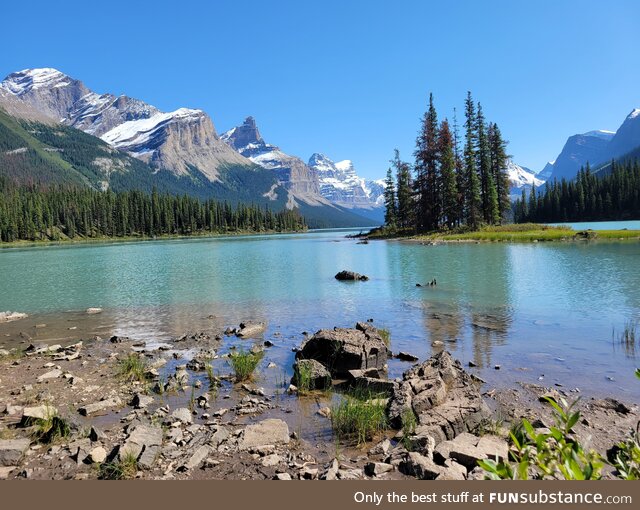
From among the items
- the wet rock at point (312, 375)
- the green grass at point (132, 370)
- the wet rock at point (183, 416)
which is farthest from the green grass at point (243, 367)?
the green grass at point (132, 370)

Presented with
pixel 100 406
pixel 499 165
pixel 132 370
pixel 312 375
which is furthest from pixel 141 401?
pixel 499 165

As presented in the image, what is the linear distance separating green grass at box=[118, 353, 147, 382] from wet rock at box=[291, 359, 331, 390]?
5.45 meters

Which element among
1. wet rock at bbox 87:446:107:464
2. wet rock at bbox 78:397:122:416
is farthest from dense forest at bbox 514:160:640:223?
wet rock at bbox 87:446:107:464

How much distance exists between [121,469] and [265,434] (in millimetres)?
3185

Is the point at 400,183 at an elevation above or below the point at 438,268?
above

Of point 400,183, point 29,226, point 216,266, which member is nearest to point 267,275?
point 216,266

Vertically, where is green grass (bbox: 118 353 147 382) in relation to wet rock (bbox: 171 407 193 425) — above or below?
above

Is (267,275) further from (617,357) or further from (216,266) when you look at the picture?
(617,357)

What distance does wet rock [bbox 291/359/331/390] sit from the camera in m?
13.4

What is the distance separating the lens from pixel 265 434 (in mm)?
9875

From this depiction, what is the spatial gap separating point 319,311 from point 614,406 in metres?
17.4

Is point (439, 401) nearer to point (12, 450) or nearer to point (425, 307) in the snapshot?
point (12, 450)

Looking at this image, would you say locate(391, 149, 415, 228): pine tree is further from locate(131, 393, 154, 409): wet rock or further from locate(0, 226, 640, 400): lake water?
locate(131, 393, 154, 409): wet rock

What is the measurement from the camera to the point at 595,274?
34.2 meters
